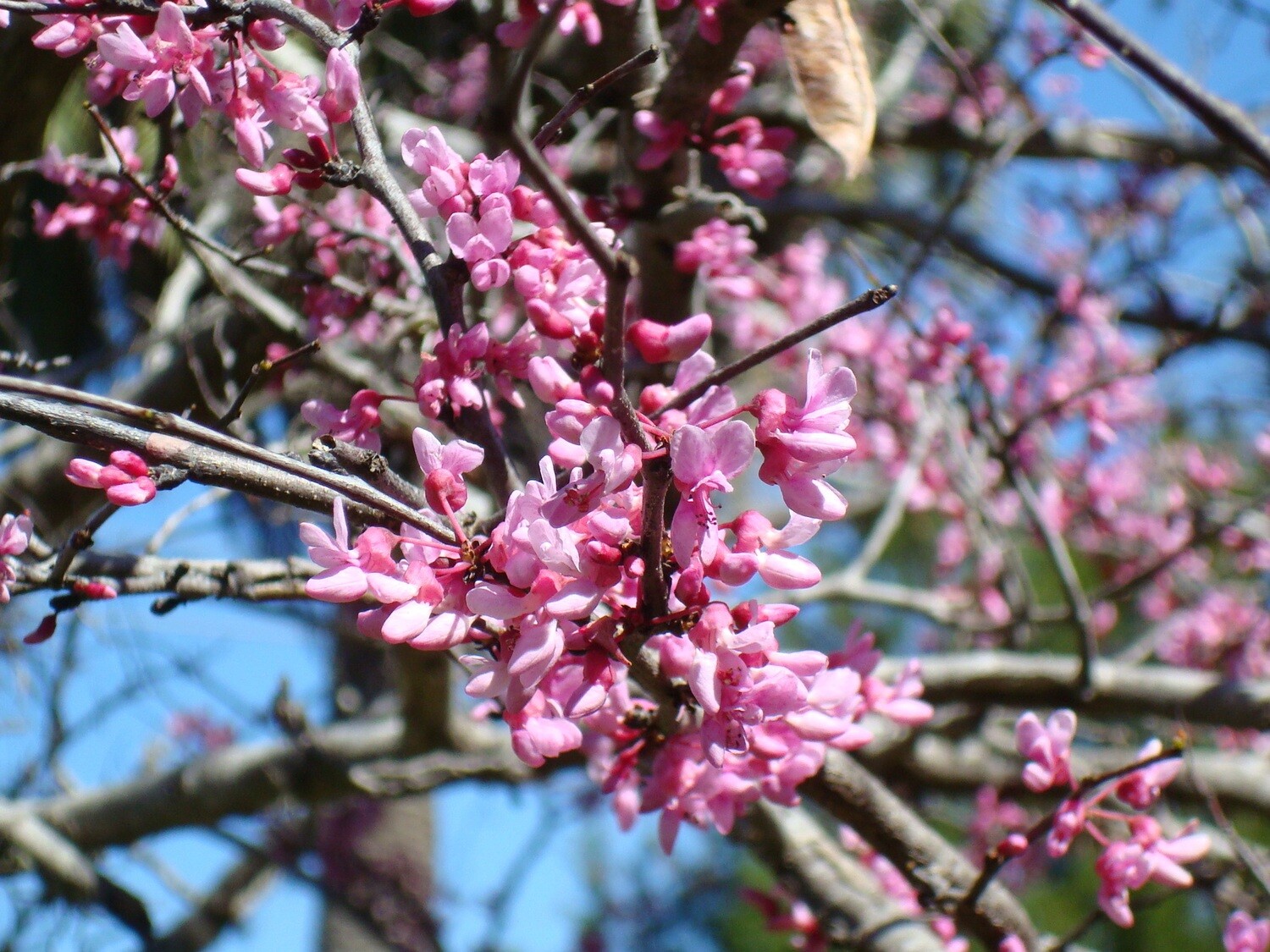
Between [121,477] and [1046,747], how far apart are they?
1.38m

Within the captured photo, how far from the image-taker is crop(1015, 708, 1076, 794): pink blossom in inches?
61.9

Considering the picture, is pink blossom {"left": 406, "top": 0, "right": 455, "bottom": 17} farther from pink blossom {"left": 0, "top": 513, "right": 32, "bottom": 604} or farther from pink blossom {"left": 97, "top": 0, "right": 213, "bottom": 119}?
pink blossom {"left": 0, "top": 513, "right": 32, "bottom": 604}

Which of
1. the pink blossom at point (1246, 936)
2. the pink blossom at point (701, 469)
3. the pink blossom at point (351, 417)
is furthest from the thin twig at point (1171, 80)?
the pink blossom at point (1246, 936)

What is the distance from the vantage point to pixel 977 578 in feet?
15.6

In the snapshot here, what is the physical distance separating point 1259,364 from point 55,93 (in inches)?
197

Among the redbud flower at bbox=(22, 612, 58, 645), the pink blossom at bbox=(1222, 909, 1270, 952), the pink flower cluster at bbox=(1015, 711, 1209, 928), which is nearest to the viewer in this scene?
the redbud flower at bbox=(22, 612, 58, 645)

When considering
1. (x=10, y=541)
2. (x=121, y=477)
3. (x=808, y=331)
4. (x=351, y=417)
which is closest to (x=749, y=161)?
(x=351, y=417)

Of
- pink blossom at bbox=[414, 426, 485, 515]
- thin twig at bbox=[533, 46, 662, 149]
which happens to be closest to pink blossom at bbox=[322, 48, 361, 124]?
thin twig at bbox=[533, 46, 662, 149]

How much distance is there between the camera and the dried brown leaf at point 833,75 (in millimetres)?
1854

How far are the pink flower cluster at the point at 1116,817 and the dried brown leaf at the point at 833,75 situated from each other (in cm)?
104

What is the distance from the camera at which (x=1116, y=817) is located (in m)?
1.56

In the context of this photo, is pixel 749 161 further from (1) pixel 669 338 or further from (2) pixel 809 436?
(2) pixel 809 436

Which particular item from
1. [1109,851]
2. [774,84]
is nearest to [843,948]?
[1109,851]

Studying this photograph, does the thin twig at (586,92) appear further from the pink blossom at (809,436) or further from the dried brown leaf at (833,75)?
the dried brown leaf at (833,75)
